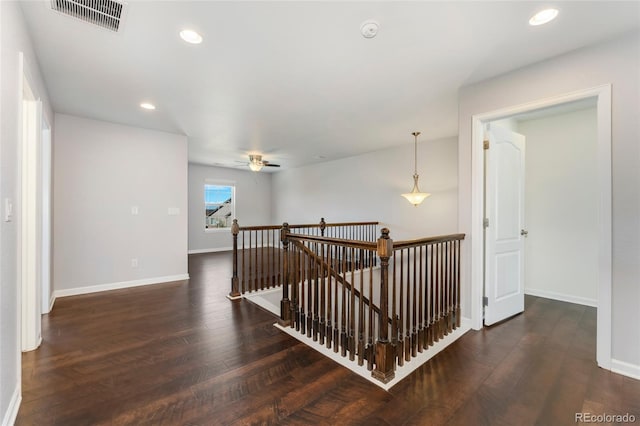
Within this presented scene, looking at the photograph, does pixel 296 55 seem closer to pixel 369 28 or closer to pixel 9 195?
pixel 369 28

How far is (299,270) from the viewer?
301 centimetres

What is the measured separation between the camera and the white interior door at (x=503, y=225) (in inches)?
114

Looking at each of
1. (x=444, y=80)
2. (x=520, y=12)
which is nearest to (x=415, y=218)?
(x=444, y=80)

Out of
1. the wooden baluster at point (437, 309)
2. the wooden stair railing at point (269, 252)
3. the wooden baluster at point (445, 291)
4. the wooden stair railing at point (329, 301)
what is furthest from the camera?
the wooden stair railing at point (269, 252)

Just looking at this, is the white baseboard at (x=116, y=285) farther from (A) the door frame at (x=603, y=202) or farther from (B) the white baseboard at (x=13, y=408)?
(A) the door frame at (x=603, y=202)

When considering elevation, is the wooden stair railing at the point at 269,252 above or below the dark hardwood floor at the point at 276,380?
above

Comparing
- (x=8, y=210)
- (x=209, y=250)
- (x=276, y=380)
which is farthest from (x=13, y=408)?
(x=209, y=250)

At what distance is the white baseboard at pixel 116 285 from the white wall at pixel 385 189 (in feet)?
13.3

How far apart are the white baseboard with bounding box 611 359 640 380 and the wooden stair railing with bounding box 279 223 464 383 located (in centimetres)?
113

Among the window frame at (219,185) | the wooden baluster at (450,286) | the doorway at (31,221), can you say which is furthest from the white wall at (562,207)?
A: the window frame at (219,185)

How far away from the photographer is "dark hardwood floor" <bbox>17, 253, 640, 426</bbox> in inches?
64.2

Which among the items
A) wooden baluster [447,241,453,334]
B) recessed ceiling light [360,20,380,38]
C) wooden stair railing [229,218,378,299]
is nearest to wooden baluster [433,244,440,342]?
wooden baluster [447,241,453,334]

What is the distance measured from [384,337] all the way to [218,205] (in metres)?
7.52

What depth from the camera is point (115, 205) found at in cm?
418
